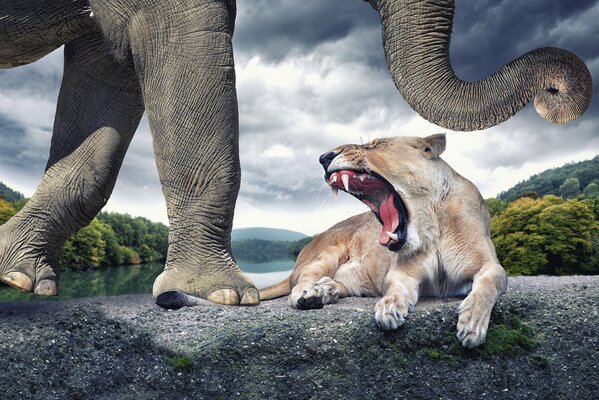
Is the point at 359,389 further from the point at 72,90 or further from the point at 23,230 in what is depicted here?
the point at 72,90

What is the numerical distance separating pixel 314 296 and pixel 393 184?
985mm

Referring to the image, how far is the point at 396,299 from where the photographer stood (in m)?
4.17

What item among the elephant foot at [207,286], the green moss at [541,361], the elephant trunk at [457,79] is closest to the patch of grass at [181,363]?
the elephant foot at [207,286]

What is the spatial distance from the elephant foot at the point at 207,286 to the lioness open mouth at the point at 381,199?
4.40 feet

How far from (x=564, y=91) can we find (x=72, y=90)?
182 inches

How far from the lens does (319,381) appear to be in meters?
3.96

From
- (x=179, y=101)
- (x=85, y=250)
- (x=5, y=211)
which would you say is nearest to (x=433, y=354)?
(x=179, y=101)

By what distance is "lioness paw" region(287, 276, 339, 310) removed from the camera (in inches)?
183

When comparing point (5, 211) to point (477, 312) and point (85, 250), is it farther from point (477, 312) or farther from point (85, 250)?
point (477, 312)

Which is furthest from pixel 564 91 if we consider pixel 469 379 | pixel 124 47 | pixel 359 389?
pixel 124 47

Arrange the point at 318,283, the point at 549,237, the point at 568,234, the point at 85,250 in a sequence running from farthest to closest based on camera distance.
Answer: the point at 85,250 → the point at 549,237 → the point at 568,234 → the point at 318,283

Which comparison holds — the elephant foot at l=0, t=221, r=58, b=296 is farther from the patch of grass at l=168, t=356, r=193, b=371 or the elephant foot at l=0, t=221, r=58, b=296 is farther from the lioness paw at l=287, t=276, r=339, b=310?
the lioness paw at l=287, t=276, r=339, b=310

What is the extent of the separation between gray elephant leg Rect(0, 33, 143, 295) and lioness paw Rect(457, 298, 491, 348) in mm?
3958

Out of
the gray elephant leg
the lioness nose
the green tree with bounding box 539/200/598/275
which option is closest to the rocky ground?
the lioness nose
